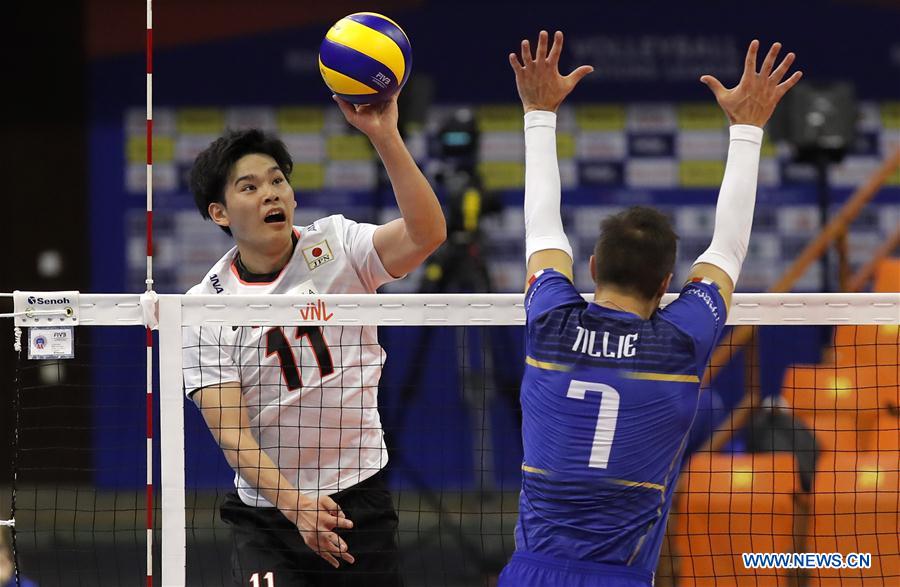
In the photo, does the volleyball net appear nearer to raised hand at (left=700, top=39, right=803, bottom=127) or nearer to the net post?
the net post

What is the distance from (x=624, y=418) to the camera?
3209mm

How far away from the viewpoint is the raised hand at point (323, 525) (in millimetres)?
3998

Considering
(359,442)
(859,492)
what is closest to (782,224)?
(859,492)

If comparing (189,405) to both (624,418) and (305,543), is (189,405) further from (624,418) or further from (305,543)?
(624,418)

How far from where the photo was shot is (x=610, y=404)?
3.22m

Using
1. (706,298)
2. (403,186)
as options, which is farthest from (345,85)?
(706,298)

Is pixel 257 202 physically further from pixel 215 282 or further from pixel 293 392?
pixel 293 392

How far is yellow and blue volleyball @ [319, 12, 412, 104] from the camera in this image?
390 centimetres

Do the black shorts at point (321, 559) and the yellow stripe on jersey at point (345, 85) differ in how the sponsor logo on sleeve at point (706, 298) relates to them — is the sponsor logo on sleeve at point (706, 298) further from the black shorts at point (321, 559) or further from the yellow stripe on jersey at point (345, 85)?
the black shorts at point (321, 559)

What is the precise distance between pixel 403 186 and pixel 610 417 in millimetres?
1087

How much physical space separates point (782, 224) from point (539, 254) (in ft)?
22.7

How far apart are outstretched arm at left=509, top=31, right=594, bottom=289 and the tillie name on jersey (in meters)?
0.25
